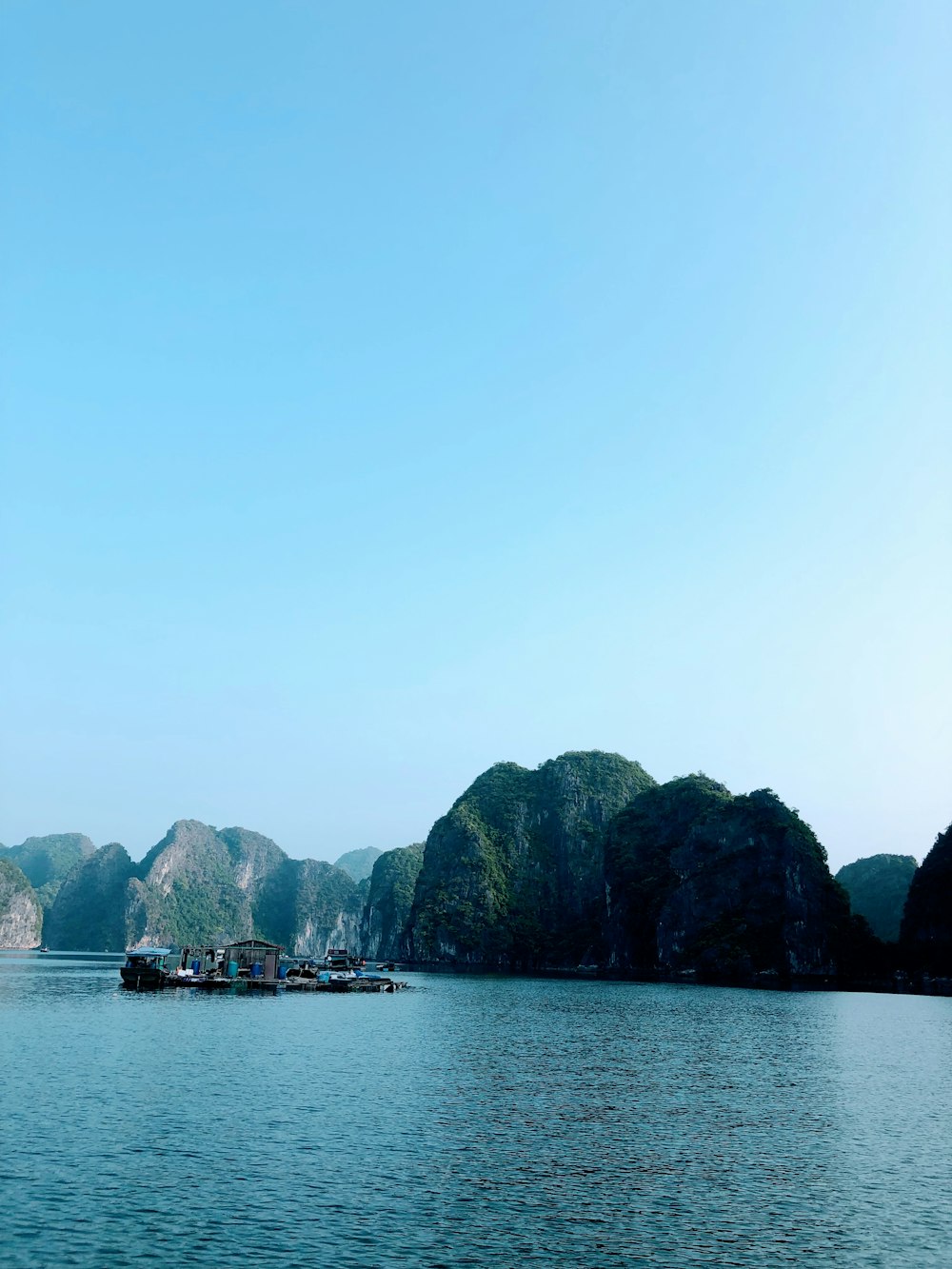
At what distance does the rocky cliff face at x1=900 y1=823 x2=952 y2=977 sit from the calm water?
111738mm

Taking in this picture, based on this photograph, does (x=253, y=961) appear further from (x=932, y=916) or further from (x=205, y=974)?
(x=932, y=916)

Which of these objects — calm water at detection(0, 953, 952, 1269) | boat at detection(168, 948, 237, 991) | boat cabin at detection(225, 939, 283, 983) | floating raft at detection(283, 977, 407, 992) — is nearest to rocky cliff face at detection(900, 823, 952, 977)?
floating raft at detection(283, 977, 407, 992)

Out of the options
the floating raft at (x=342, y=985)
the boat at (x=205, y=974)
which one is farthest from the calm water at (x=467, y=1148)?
the floating raft at (x=342, y=985)

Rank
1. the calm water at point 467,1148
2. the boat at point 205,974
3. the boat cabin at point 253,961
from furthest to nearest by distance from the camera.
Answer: the boat cabin at point 253,961, the boat at point 205,974, the calm water at point 467,1148

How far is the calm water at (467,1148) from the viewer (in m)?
25.1

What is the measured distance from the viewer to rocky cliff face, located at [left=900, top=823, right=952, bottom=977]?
563 ft

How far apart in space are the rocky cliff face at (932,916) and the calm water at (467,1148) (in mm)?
111738

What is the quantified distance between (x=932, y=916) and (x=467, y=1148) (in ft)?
551

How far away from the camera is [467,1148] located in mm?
35500

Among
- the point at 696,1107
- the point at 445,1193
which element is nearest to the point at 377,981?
the point at 696,1107

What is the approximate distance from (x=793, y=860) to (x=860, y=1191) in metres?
168

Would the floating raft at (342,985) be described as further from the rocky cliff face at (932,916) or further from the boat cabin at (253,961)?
the rocky cliff face at (932,916)

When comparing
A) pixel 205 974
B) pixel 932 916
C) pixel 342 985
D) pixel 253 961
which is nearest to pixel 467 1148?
pixel 342 985

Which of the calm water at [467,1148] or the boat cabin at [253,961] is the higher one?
A: the calm water at [467,1148]
